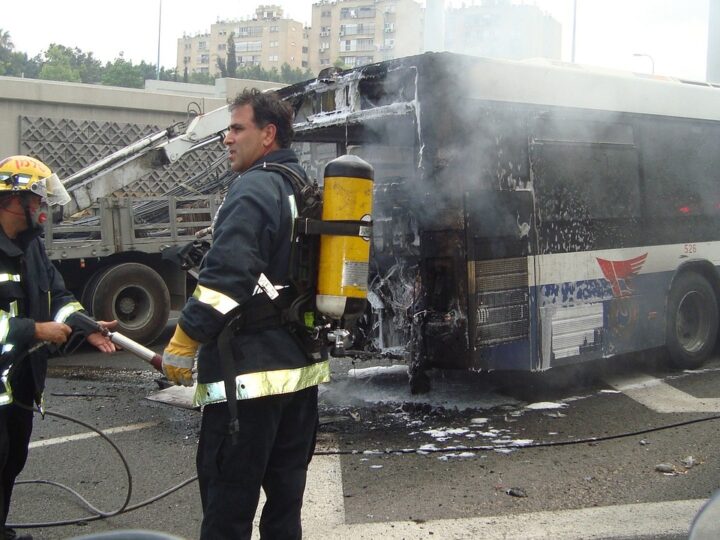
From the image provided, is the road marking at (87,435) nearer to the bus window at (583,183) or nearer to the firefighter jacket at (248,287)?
the firefighter jacket at (248,287)

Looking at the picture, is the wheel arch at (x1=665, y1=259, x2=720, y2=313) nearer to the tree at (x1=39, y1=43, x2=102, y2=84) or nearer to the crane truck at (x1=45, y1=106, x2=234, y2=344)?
the crane truck at (x1=45, y1=106, x2=234, y2=344)

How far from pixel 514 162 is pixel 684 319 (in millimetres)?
3009

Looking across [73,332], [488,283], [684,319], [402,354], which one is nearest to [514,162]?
[488,283]

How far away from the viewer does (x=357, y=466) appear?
192 inches

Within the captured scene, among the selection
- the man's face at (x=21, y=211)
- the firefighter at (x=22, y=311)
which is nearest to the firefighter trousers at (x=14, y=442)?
the firefighter at (x=22, y=311)

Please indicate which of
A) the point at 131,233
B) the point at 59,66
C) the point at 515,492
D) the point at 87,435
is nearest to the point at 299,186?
the point at 515,492

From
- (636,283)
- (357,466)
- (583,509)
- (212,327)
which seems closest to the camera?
(212,327)

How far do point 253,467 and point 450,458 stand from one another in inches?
97.5

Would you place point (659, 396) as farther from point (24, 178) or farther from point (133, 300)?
point (133, 300)

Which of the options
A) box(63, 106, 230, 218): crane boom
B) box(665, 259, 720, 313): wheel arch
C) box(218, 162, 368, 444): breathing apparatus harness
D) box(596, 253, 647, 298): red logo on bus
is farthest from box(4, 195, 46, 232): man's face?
box(63, 106, 230, 218): crane boom

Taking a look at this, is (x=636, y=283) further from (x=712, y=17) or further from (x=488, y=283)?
(x=712, y=17)

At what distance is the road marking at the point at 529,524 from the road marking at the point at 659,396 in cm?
206

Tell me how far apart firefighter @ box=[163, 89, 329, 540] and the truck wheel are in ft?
21.3

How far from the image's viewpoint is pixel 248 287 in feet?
9.12
